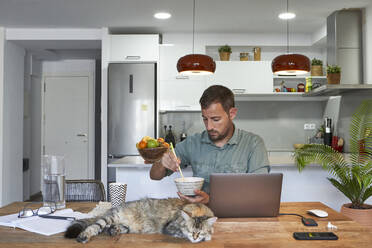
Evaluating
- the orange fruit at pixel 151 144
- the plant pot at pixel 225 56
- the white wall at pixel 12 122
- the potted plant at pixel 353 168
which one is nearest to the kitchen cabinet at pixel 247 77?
the plant pot at pixel 225 56

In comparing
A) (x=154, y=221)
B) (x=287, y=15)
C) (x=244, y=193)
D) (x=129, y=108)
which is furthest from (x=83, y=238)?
(x=287, y=15)

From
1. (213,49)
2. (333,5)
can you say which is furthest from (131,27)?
(333,5)

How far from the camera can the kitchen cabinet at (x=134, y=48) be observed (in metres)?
4.92

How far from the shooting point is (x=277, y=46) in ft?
17.3

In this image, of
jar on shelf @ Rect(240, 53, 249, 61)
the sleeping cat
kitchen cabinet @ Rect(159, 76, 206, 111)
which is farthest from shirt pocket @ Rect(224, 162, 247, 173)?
jar on shelf @ Rect(240, 53, 249, 61)

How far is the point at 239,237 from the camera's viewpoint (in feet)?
4.20

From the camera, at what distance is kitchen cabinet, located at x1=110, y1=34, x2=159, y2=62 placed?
4.92 m

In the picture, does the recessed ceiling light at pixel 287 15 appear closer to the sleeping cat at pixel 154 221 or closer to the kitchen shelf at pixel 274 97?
the kitchen shelf at pixel 274 97

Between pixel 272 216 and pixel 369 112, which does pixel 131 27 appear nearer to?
pixel 369 112

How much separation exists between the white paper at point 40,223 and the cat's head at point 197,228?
1.51 feet

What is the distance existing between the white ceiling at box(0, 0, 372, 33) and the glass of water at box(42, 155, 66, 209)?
8.64ft

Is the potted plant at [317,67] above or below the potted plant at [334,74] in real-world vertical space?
above

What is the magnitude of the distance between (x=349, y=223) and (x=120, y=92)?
3.74m

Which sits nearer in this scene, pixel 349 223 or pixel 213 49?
pixel 349 223
